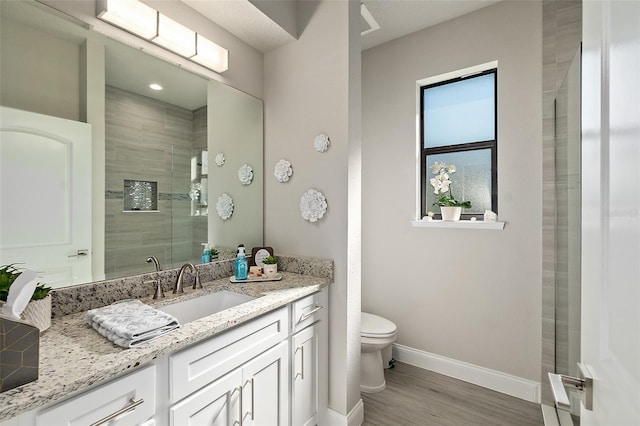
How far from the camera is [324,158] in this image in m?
1.86

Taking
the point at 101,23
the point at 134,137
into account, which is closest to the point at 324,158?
the point at 134,137

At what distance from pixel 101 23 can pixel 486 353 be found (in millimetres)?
3092

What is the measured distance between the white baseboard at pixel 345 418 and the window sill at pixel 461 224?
1.41m

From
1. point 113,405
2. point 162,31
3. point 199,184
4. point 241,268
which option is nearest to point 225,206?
point 199,184

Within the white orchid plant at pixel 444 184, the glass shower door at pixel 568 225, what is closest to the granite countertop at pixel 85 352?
the glass shower door at pixel 568 225

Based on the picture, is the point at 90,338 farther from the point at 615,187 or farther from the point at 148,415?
the point at 615,187

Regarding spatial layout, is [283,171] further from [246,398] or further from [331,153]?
[246,398]

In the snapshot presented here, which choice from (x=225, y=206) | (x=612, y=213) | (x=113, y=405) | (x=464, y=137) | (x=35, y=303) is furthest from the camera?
(x=464, y=137)

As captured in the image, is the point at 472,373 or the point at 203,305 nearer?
the point at 203,305

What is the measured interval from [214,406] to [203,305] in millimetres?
548

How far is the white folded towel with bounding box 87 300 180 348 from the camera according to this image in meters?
0.93

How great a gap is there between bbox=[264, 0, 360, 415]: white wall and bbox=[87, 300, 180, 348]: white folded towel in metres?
1.01

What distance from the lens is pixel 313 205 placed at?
6.18 ft

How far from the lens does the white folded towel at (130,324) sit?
926 mm
